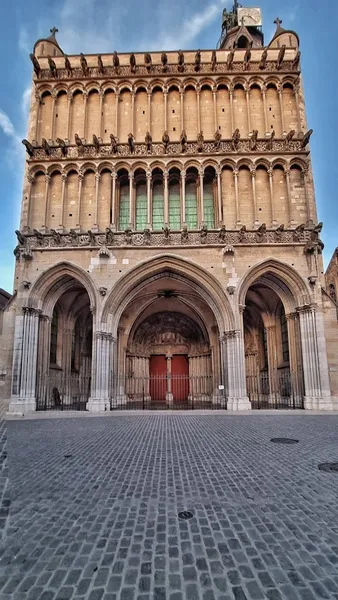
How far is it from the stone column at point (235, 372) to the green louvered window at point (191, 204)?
6.46m

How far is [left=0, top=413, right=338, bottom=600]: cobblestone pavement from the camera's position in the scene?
2.52 metres

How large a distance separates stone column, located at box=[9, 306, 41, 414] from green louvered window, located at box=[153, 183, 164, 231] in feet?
24.8

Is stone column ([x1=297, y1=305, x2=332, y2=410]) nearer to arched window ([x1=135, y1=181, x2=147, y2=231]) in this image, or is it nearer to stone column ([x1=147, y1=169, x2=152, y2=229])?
stone column ([x1=147, y1=169, x2=152, y2=229])

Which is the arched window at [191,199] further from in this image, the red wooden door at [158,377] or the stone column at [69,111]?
the red wooden door at [158,377]

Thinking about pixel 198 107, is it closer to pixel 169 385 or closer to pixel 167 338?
pixel 167 338

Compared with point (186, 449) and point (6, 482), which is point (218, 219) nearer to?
point (186, 449)

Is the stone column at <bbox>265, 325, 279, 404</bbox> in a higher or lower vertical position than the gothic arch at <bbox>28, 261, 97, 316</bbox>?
lower

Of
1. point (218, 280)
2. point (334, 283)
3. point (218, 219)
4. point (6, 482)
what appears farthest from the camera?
Answer: point (334, 283)

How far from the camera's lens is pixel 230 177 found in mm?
18141

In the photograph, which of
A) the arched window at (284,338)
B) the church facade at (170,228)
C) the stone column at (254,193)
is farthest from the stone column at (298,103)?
the arched window at (284,338)

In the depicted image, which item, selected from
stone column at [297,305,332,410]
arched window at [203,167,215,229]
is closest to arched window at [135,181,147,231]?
arched window at [203,167,215,229]

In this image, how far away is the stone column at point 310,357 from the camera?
590 inches

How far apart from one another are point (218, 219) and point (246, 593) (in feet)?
54.0

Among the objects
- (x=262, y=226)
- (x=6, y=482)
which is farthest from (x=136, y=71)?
(x=6, y=482)
